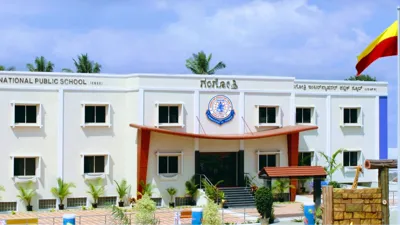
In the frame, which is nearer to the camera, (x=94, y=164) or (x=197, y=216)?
(x=197, y=216)

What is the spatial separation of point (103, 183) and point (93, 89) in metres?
4.59

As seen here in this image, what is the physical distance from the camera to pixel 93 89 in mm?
36438

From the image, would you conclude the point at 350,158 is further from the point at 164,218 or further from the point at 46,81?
the point at 46,81

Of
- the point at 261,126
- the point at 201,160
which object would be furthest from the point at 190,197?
the point at 261,126

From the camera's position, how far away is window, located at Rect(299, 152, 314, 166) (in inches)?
1619

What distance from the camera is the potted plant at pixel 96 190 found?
3584 cm

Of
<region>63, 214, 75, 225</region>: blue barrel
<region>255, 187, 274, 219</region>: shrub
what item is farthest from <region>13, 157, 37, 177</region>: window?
<region>255, 187, 274, 219</region>: shrub

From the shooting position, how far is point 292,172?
32.8 m

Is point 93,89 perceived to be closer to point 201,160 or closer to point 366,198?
point 201,160

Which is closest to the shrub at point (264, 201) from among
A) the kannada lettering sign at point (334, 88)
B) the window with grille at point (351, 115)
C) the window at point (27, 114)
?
the window at point (27, 114)

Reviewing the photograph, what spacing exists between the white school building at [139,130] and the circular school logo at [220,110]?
0.16 ft

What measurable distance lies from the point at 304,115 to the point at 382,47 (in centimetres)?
2170

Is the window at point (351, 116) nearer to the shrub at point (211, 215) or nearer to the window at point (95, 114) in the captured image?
the window at point (95, 114)

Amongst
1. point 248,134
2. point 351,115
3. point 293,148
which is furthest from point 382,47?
point 351,115
